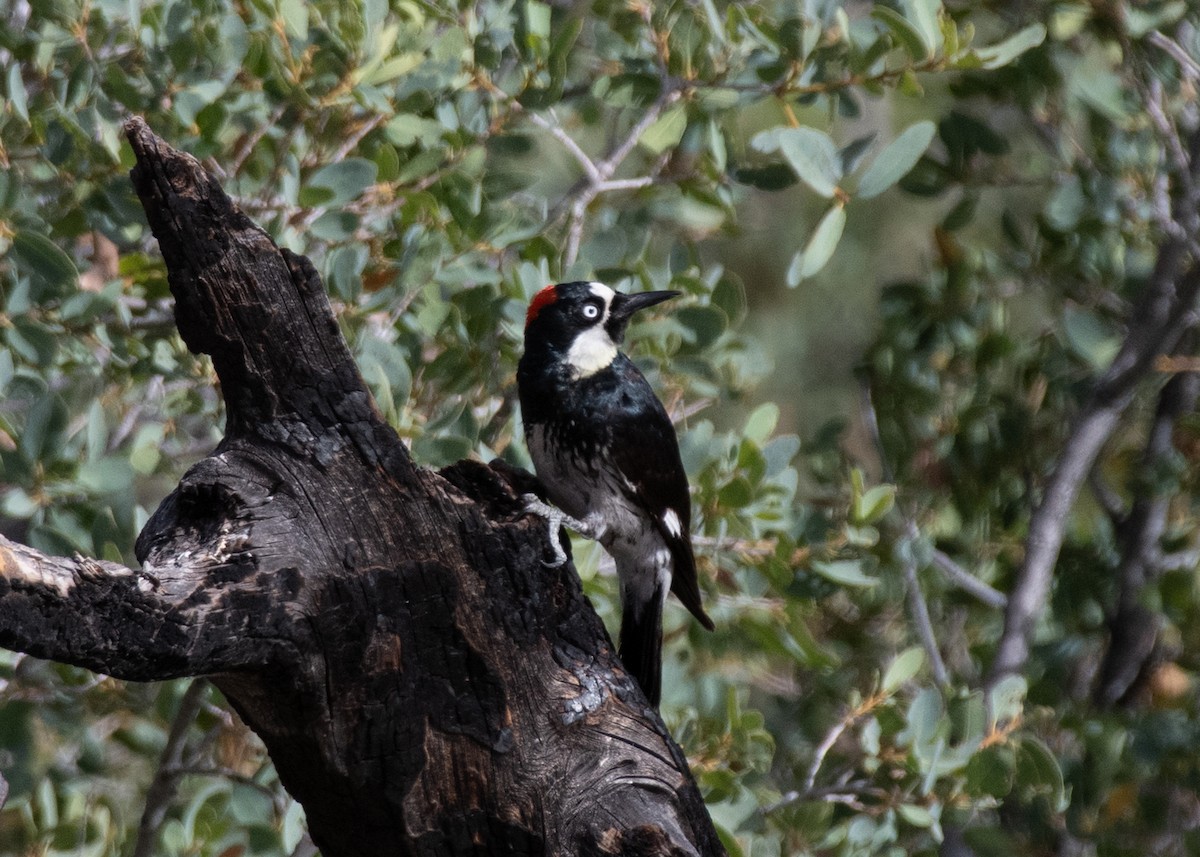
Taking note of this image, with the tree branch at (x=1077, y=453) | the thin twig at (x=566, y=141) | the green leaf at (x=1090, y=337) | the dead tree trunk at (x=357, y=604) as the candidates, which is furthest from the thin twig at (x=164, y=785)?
the green leaf at (x=1090, y=337)

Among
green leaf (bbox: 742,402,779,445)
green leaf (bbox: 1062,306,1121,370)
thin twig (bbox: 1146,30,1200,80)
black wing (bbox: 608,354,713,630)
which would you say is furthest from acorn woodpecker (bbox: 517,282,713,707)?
thin twig (bbox: 1146,30,1200,80)

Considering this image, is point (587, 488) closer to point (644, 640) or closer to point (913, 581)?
point (644, 640)

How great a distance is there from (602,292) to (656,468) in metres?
0.46

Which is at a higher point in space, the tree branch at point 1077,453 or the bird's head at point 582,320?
the bird's head at point 582,320

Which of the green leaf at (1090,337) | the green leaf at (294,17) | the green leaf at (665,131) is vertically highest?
the green leaf at (294,17)

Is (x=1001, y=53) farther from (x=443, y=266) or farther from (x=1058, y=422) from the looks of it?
(x=1058, y=422)

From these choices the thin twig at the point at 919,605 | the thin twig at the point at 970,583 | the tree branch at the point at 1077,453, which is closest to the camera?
the thin twig at the point at 919,605

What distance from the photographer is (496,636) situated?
225 centimetres

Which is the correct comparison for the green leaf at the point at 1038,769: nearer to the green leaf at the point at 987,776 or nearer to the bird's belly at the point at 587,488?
the green leaf at the point at 987,776

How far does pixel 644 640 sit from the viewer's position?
11.2 feet

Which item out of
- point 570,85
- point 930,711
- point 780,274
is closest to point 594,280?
point 570,85

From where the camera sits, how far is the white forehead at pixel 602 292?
133 inches

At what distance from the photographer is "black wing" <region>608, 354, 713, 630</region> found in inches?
128

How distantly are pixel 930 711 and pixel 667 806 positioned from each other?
4.49ft
